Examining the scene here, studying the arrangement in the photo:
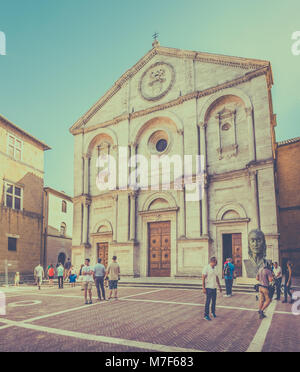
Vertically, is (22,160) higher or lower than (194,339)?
higher

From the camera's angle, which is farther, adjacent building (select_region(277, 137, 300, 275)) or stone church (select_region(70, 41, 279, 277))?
adjacent building (select_region(277, 137, 300, 275))

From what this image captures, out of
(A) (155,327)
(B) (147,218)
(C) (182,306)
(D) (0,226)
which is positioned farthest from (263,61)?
(D) (0,226)

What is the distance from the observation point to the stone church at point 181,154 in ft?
67.7

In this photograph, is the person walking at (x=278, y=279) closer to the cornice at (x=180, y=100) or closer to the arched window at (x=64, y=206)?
the cornice at (x=180, y=100)

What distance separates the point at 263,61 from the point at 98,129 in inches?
590

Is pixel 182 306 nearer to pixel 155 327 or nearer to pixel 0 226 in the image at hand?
pixel 155 327

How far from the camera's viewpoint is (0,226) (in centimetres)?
2578

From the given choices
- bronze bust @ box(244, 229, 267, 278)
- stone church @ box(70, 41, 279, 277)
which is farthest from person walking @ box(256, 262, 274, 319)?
stone church @ box(70, 41, 279, 277)

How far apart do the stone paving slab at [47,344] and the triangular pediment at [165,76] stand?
67.0 ft

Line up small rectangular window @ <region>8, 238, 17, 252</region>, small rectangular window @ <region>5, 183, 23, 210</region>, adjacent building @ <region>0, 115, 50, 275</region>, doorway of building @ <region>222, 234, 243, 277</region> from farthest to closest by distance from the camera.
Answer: small rectangular window @ <region>5, 183, 23, 210</region>
small rectangular window @ <region>8, 238, 17, 252</region>
adjacent building @ <region>0, 115, 50, 275</region>
doorway of building @ <region>222, 234, 243, 277</region>

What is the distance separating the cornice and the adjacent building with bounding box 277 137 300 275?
30.2 feet

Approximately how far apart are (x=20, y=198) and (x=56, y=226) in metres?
7.39

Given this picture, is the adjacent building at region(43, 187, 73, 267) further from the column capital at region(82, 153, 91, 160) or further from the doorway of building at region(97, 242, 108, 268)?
the doorway of building at region(97, 242, 108, 268)

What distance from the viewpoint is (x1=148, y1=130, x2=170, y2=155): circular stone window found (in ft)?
83.9
